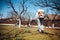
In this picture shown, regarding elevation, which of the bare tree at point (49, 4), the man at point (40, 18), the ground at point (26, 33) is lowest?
the ground at point (26, 33)

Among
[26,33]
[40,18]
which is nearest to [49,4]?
[40,18]

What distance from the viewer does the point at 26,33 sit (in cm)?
317

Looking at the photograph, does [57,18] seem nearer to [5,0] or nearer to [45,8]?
[45,8]

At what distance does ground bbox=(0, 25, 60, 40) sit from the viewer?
3131 millimetres

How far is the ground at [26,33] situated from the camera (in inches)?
123

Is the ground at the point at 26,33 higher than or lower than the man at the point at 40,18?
lower

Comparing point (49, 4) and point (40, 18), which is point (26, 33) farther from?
point (49, 4)

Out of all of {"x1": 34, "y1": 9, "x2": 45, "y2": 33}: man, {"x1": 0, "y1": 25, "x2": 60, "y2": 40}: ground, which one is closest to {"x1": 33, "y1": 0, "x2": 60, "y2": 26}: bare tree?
{"x1": 34, "y1": 9, "x2": 45, "y2": 33}: man

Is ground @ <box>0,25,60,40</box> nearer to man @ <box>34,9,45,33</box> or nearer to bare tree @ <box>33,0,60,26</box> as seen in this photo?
man @ <box>34,9,45,33</box>

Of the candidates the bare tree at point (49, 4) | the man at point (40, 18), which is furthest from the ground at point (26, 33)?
the bare tree at point (49, 4)

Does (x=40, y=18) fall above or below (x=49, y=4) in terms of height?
below

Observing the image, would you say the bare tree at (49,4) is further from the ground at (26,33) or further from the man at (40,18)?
the ground at (26,33)

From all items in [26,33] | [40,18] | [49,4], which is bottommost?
[26,33]

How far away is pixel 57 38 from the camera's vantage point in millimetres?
3127
